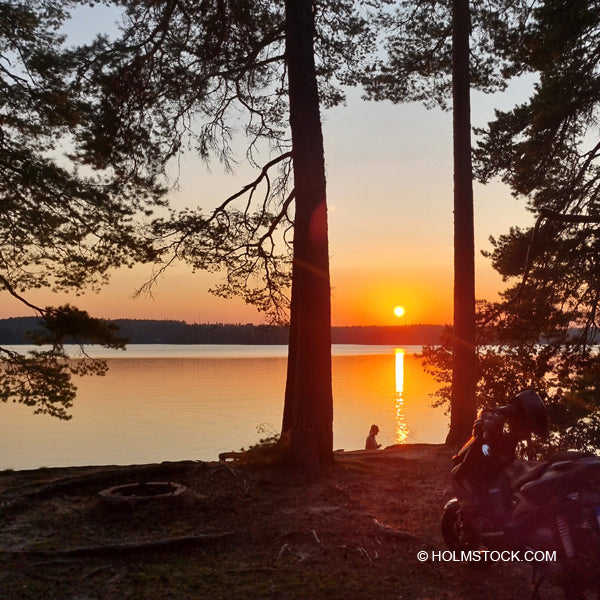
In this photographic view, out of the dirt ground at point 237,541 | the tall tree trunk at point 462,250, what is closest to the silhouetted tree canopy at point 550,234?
the tall tree trunk at point 462,250

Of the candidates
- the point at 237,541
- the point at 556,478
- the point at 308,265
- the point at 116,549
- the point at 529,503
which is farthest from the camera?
the point at 308,265

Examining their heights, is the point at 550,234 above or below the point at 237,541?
above

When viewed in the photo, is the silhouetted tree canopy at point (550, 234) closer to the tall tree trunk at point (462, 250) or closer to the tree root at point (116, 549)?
the tall tree trunk at point (462, 250)

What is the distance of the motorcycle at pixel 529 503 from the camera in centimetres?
377

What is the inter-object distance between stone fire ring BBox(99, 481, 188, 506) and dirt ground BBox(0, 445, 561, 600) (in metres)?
0.09

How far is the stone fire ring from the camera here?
6.89m

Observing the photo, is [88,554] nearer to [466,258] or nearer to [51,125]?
[51,125]

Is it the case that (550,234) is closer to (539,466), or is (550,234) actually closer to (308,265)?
(308,265)

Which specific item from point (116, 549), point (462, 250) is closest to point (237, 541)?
point (116, 549)

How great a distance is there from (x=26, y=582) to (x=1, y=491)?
3.30 m

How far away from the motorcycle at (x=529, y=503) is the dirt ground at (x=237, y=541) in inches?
21.8

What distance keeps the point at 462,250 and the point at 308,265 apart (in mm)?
4138

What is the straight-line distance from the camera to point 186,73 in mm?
11133

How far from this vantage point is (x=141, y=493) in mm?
7457
